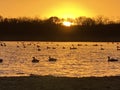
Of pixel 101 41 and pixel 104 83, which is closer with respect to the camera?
pixel 104 83

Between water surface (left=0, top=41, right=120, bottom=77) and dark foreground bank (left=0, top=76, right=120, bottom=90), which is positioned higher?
dark foreground bank (left=0, top=76, right=120, bottom=90)

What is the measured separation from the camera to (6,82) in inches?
912

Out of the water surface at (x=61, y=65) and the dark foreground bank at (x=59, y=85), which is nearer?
the dark foreground bank at (x=59, y=85)

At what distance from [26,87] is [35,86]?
1.76 feet

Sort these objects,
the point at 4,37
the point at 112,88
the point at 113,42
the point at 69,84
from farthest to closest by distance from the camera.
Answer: the point at 113,42, the point at 4,37, the point at 69,84, the point at 112,88

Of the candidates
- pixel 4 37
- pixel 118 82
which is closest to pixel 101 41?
pixel 4 37

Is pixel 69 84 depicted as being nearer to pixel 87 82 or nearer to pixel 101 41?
pixel 87 82

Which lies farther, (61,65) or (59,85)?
(61,65)

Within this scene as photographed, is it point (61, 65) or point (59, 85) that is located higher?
point (59, 85)

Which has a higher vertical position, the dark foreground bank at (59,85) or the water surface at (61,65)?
the dark foreground bank at (59,85)

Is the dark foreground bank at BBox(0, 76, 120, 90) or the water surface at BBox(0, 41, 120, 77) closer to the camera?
the dark foreground bank at BBox(0, 76, 120, 90)

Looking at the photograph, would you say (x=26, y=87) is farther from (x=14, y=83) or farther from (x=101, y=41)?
(x=101, y=41)

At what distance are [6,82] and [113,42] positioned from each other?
16508cm

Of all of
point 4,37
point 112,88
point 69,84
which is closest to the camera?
point 112,88
